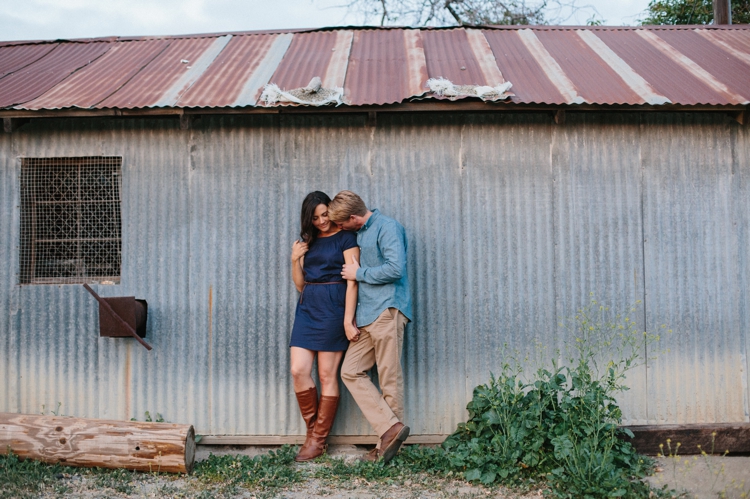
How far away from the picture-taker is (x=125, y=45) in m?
7.23

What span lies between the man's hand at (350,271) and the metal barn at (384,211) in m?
0.65

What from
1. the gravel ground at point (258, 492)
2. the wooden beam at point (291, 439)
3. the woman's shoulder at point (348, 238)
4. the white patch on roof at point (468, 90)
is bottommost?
the gravel ground at point (258, 492)

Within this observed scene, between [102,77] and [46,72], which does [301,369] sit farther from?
[46,72]

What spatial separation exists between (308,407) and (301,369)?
373 millimetres

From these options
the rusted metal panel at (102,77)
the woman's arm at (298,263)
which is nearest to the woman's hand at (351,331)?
the woman's arm at (298,263)

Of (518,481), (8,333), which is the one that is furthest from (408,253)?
(8,333)

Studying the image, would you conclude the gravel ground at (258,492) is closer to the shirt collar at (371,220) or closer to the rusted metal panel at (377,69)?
the shirt collar at (371,220)

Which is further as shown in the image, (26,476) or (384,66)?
(384,66)

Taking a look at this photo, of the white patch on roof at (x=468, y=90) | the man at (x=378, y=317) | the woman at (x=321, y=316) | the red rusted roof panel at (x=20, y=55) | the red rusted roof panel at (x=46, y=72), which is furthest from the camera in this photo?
the red rusted roof panel at (x=20, y=55)

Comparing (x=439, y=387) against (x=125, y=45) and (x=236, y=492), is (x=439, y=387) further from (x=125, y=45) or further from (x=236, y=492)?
(x=125, y=45)

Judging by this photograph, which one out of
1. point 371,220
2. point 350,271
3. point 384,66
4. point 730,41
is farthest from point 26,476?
point 730,41

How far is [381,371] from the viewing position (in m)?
5.12

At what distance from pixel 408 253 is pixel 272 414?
2018 millimetres

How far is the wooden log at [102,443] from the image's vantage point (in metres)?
4.88
